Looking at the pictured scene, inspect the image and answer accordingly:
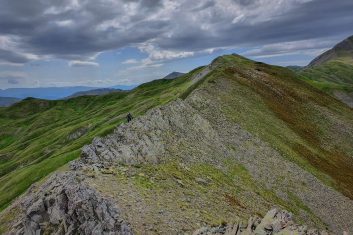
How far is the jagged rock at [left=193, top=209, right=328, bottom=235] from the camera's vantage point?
2441 centimetres

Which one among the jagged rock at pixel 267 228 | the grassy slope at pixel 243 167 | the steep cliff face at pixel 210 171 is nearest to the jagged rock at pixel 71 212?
the steep cliff face at pixel 210 171

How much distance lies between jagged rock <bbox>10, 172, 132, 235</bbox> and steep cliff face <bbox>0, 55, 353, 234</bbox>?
0.26 feet

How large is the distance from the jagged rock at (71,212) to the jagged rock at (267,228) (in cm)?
633

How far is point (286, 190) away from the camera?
48594mm

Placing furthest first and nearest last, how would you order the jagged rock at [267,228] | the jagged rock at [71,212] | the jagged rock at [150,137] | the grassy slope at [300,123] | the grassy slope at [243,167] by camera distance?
the grassy slope at [300,123]
the jagged rock at [150,137]
the grassy slope at [243,167]
the jagged rock at [71,212]
the jagged rock at [267,228]

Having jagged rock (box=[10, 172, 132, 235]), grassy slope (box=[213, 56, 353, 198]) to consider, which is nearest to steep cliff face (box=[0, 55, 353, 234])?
jagged rock (box=[10, 172, 132, 235])

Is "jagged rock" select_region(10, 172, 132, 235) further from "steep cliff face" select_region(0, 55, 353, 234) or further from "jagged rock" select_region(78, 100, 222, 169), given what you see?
"jagged rock" select_region(78, 100, 222, 169)

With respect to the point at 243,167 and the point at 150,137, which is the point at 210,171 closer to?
the point at 243,167

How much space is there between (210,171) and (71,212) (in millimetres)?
18812

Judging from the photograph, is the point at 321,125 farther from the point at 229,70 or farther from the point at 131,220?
the point at 131,220

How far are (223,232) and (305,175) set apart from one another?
29673 millimetres

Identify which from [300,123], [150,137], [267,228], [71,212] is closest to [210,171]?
[150,137]

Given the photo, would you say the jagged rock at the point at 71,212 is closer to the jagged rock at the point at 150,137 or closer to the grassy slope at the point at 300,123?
the jagged rock at the point at 150,137

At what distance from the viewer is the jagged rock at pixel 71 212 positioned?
27002 millimetres
